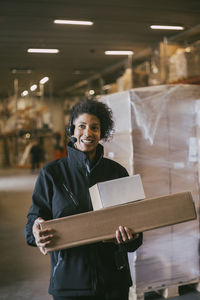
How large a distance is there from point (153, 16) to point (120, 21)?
762 mm

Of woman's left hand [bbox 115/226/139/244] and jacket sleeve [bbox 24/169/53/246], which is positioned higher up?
jacket sleeve [bbox 24/169/53/246]

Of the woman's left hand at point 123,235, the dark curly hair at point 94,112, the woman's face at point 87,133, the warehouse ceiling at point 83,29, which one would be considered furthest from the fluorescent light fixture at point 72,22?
the woman's left hand at point 123,235

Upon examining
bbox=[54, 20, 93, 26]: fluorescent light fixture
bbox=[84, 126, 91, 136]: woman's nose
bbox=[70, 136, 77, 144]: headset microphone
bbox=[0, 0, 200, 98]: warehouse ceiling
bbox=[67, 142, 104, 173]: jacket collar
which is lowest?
bbox=[67, 142, 104, 173]: jacket collar

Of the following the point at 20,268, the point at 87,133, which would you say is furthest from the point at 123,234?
the point at 20,268

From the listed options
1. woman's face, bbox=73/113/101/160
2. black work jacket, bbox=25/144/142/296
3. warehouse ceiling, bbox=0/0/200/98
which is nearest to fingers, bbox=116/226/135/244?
black work jacket, bbox=25/144/142/296

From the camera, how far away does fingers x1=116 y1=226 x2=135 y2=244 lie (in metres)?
1.72

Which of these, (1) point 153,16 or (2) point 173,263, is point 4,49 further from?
(2) point 173,263

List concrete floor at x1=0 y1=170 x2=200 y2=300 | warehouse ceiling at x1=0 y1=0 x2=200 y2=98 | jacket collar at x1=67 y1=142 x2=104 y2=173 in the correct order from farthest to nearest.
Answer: warehouse ceiling at x1=0 y1=0 x2=200 y2=98
concrete floor at x1=0 y1=170 x2=200 y2=300
jacket collar at x1=67 y1=142 x2=104 y2=173

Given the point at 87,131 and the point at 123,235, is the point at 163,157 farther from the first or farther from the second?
the point at 123,235

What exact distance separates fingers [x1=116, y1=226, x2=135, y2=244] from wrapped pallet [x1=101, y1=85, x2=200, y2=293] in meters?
1.85

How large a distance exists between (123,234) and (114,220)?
0.08 meters

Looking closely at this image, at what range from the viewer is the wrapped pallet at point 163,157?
359 centimetres

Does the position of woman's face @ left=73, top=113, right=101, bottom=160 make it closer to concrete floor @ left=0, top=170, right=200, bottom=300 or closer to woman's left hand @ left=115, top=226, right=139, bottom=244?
woman's left hand @ left=115, top=226, right=139, bottom=244

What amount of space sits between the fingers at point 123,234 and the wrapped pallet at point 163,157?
1.85 meters
